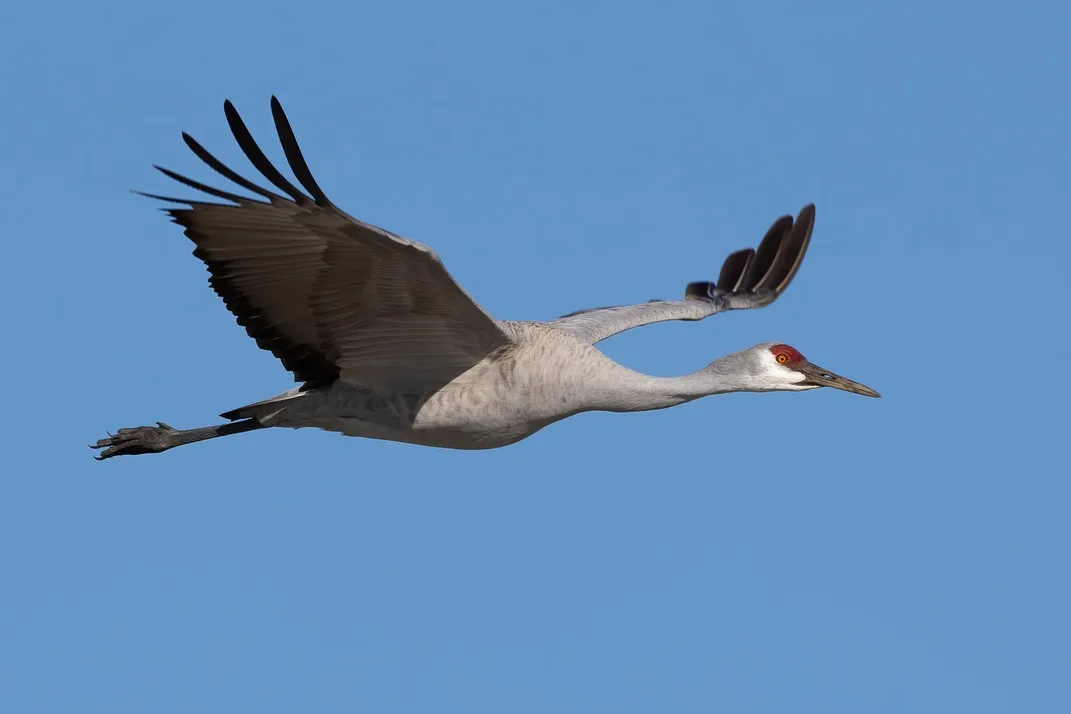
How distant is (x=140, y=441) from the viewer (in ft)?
36.6

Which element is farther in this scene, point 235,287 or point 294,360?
point 294,360

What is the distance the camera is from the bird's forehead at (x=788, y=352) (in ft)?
33.3

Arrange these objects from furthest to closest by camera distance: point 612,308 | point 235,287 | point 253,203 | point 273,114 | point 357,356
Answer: point 612,308 → point 357,356 → point 235,287 → point 253,203 → point 273,114

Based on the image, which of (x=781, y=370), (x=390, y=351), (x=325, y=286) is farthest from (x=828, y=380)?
(x=325, y=286)

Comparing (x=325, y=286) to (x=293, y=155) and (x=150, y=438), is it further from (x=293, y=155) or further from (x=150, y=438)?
(x=150, y=438)

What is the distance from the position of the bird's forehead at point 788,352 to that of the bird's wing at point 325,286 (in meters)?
1.92

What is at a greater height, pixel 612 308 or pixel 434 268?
pixel 612 308

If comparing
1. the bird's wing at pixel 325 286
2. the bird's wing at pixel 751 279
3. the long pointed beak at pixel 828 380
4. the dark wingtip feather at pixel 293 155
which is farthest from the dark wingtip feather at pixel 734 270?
the dark wingtip feather at pixel 293 155

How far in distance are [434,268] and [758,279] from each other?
5436 millimetres

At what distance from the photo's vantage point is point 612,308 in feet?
42.2

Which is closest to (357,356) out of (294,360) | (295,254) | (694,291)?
(294,360)

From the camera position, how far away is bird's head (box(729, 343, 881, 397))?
10.1 meters

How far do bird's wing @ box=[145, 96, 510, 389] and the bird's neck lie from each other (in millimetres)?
934

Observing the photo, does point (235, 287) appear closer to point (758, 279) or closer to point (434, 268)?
point (434, 268)
